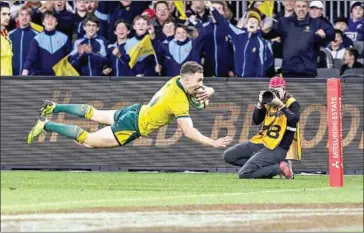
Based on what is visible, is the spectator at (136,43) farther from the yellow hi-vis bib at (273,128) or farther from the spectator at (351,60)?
the yellow hi-vis bib at (273,128)

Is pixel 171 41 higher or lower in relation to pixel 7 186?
higher

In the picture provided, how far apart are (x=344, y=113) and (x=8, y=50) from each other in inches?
232

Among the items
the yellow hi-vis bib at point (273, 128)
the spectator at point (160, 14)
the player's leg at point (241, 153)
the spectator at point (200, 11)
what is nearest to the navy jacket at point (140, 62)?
the spectator at point (160, 14)

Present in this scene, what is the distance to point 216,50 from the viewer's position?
76.1 ft

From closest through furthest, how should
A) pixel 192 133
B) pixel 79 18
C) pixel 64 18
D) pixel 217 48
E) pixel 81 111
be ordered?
pixel 192 133 → pixel 81 111 → pixel 217 48 → pixel 64 18 → pixel 79 18

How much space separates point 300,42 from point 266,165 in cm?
335

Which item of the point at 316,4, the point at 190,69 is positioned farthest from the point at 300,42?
the point at 190,69

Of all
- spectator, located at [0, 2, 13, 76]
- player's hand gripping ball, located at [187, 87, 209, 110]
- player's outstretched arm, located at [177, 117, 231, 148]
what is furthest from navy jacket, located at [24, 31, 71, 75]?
player's outstretched arm, located at [177, 117, 231, 148]

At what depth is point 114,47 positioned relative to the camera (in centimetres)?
2350

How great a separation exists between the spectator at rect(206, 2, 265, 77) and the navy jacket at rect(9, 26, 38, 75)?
10.6 ft

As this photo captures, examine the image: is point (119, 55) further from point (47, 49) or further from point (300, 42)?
point (300, 42)

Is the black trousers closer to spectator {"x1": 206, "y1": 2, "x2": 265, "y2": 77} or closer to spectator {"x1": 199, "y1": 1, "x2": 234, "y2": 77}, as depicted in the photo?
spectator {"x1": 206, "y1": 2, "x2": 265, "y2": 77}

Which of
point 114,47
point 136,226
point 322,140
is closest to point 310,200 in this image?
point 136,226

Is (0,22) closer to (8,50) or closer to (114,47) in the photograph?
(8,50)
